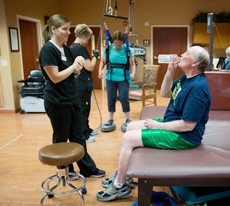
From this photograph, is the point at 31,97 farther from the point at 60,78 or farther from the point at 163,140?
the point at 163,140

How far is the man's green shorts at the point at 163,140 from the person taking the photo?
1.66 m

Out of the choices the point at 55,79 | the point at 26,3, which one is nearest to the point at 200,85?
the point at 55,79

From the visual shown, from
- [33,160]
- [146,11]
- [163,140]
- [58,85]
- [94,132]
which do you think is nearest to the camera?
[163,140]

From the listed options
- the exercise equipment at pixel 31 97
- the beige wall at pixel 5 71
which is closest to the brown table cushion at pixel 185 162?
the exercise equipment at pixel 31 97

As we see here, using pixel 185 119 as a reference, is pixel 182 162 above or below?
below

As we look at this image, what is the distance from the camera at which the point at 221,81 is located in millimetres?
2705

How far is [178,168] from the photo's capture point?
4.67 feet

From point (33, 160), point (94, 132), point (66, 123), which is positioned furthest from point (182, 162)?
point (94, 132)

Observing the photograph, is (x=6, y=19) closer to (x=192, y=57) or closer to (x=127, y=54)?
(x=127, y=54)

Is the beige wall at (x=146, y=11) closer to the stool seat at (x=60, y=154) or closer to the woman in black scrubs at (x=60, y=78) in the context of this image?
the woman in black scrubs at (x=60, y=78)

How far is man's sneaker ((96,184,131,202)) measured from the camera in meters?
1.82

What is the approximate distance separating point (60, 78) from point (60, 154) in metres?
0.55

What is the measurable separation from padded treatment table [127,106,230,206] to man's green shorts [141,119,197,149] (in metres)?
0.04

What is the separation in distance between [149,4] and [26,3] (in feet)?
11.4
